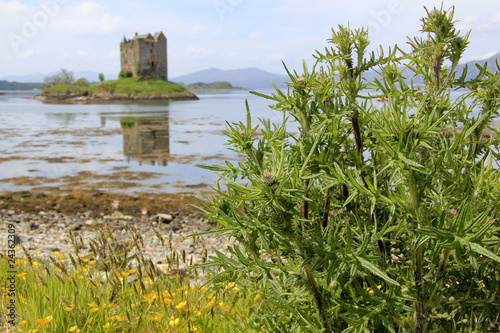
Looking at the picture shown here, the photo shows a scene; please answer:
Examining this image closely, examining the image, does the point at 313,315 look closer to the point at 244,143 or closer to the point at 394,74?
the point at 244,143

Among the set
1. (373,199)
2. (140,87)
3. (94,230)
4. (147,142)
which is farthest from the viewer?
(140,87)

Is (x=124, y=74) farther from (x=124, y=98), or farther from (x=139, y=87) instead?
(x=124, y=98)

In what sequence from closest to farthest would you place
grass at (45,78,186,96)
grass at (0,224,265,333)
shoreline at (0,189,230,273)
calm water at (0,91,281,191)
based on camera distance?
grass at (0,224,265,333), shoreline at (0,189,230,273), calm water at (0,91,281,191), grass at (45,78,186,96)

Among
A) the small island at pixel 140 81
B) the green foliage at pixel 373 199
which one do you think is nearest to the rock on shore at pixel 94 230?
the green foliage at pixel 373 199

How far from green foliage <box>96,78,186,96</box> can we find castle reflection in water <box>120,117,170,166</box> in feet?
142

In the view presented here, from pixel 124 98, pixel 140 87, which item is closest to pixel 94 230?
pixel 124 98

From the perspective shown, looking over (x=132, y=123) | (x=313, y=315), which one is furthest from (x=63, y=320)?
(x=132, y=123)

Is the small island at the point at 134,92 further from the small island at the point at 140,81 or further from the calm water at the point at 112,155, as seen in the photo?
the calm water at the point at 112,155

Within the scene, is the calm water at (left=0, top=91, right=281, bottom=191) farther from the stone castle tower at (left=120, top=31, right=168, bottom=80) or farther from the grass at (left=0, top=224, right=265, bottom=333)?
the stone castle tower at (left=120, top=31, right=168, bottom=80)

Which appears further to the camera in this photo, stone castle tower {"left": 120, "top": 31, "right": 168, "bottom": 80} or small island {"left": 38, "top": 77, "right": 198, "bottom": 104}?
stone castle tower {"left": 120, "top": 31, "right": 168, "bottom": 80}

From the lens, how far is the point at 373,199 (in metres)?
1.37

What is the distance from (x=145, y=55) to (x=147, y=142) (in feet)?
196

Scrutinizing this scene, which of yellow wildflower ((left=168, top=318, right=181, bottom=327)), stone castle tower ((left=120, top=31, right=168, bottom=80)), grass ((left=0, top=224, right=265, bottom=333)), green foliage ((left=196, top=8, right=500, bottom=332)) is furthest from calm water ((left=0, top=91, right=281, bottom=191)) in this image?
stone castle tower ((left=120, top=31, right=168, bottom=80))

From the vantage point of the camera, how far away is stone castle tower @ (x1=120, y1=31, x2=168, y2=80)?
249 feet
